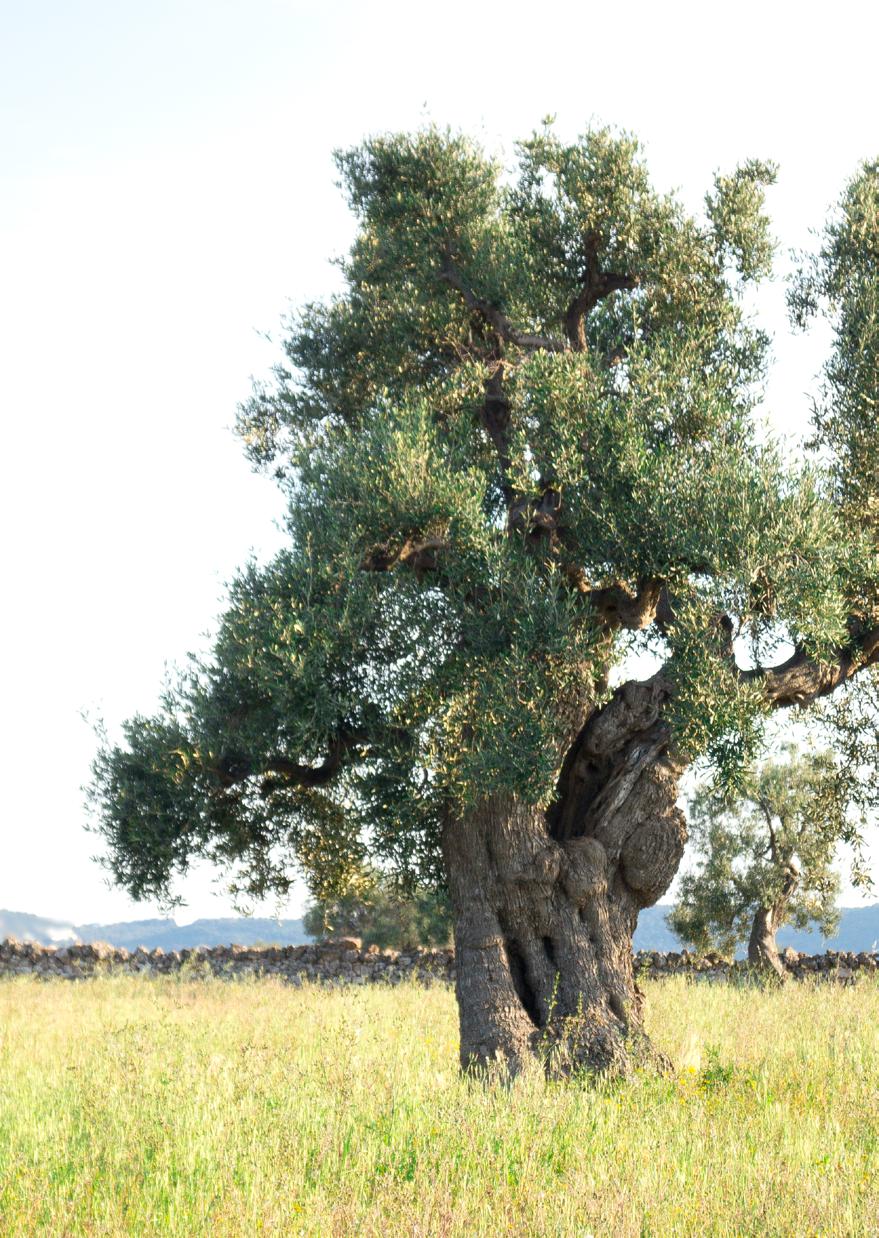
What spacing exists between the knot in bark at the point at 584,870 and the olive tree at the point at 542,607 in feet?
0.17

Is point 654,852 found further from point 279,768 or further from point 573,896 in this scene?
point 279,768

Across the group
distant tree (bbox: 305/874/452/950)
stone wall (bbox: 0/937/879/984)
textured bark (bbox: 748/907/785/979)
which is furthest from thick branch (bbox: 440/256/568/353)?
distant tree (bbox: 305/874/452/950)

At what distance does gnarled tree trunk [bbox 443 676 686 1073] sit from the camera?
13.7 meters

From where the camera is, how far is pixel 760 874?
3400 centimetres

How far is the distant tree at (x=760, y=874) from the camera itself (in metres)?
33.3

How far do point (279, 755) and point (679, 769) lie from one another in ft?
17.4

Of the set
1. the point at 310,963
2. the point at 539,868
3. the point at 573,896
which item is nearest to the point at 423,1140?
the point at 539,868

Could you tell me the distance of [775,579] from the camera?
12891mm

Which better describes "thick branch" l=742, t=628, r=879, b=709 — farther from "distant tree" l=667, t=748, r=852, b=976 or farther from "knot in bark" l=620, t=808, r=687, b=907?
"distant tree" l=667, t=748, r=852, b=976

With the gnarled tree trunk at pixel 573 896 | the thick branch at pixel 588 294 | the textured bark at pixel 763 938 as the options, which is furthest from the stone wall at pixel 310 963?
the thick branch at pixel 588 294

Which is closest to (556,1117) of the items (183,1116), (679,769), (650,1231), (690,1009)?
(650,1231)

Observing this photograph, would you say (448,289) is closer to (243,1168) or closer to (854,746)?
(854,746)

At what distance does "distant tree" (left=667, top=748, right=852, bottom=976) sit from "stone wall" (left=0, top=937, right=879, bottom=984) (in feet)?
6.67

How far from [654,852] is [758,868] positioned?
2146 centimetres
